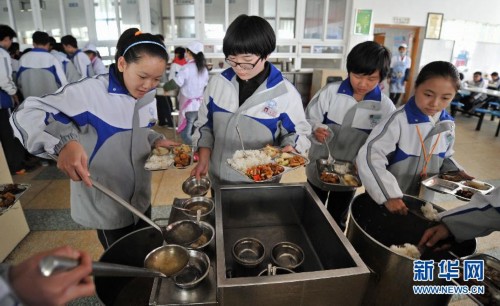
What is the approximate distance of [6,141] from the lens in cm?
355

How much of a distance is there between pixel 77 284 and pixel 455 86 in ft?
5.27

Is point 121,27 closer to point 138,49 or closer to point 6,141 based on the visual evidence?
point 6,141

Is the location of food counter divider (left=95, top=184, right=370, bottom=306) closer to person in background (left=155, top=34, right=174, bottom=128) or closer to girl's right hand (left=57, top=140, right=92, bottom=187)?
girl's right hand (left=57, top=140, right=92, bottom=187)

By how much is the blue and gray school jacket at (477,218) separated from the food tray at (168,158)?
134 cm

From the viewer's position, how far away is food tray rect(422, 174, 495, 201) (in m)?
1.47

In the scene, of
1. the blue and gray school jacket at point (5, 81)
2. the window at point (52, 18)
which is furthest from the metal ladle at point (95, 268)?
the window at point (52, 18)

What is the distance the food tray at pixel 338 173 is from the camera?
1.61 metres

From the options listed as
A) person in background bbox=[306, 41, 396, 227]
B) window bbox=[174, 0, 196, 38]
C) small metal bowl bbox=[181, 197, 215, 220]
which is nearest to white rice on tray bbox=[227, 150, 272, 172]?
small metal bowl bbox=[181, 197, 215, 220]

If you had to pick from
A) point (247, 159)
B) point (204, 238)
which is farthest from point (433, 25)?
point (204, 238)

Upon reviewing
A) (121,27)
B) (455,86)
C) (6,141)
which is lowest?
(6,141)

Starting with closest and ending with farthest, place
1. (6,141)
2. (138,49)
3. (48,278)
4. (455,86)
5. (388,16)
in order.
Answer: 1. (48,278)
2. (138,49)
3. (455,86)
4. (6,141)
5. (388,16)

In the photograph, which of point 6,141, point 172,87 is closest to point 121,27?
point 172,87

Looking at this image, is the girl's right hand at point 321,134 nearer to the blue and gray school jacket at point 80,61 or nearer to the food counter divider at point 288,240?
the food counter divider at point 288,240

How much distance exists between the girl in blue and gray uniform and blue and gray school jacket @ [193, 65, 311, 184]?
1.05ft
